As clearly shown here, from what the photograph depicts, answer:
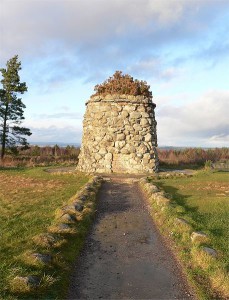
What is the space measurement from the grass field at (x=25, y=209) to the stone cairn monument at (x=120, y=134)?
7.72 ft

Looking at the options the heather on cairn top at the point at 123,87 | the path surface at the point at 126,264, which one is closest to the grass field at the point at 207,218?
the path surface at the point at 126,264

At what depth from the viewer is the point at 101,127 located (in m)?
21.4

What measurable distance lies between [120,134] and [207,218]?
11.7 m

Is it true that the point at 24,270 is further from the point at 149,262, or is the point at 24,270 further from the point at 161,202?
the point at 161,202

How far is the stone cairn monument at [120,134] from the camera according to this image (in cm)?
2089

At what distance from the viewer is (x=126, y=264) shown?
23.1ft

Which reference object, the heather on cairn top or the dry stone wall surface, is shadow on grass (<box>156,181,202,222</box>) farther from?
the heather on cairn top

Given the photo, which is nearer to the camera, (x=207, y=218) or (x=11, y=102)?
(x=207, y=218)

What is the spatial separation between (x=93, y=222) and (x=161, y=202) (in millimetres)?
2604

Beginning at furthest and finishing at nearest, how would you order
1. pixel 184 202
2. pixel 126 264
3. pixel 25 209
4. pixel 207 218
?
pixel 184 202, pixel 25 209, pixel 207 218, pixel 126 264

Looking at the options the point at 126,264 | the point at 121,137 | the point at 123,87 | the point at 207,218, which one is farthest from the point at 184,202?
the point at 123,87

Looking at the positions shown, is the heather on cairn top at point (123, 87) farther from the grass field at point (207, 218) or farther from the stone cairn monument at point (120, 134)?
the grass field at point (207, 218)

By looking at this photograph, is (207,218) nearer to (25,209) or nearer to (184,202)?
(184,202)

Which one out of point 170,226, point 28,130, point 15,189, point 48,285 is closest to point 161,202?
point 170,226
